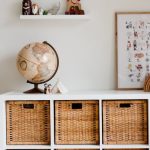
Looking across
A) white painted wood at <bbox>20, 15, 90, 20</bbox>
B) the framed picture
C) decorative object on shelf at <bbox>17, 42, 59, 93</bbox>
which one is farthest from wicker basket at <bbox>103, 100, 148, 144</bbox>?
white painted wood at <bbox>20, 15, 90, 20</bbox>

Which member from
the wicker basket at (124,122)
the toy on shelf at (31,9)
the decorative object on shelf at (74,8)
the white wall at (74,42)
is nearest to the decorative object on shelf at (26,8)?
the toy on shelf at (31,9)

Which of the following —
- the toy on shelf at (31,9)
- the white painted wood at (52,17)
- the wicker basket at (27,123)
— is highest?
the toy on shelf at (31,9)

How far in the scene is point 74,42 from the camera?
243cm

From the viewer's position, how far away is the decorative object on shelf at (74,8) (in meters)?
2.35

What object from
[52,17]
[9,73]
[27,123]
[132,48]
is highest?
[52,17]

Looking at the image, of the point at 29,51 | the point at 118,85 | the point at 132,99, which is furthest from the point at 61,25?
the point at 132,99

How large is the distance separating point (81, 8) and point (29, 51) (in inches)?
22.0

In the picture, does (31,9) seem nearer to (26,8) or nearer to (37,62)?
(26,8)

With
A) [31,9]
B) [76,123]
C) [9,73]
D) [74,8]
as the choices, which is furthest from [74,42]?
[76,123]

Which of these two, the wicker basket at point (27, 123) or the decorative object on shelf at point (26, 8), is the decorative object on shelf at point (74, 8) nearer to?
the decorative object on shelf at point (26, 8)

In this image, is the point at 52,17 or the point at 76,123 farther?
the point at 52,17

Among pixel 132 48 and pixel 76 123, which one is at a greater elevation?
pixel 132 48

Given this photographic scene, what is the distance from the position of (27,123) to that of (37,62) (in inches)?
16.0

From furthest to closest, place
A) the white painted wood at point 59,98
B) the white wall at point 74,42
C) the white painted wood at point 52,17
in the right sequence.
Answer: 1. the white wall at point 74,42
2. the white painted wood at point 52,17
3. the white painted wood at point 59,98
